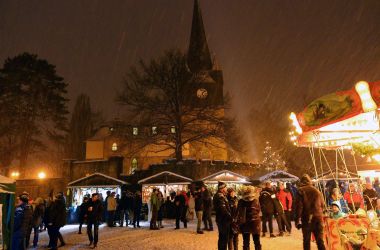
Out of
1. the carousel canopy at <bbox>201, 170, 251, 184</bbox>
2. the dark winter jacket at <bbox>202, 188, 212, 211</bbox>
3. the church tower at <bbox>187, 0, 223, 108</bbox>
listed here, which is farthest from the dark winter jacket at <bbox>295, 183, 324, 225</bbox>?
the church tower at <bbox>187, 0, 223, 108</bbox>

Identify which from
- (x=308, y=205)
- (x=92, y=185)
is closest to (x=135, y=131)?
(x=92, y=185)

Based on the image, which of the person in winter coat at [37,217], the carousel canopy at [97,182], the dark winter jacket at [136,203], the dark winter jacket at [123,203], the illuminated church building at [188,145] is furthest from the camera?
the illuminated church building at [188,145]

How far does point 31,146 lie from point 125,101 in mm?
13129

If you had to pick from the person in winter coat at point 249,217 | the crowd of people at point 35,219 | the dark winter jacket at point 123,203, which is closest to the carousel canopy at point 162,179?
the dark winter jacket at point 123,203

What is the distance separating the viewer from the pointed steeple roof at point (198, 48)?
49812 mm

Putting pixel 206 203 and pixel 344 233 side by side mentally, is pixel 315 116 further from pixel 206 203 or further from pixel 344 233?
pixel 206 203

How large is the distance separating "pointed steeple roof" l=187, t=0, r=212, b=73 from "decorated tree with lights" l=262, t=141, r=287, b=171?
51.3ft

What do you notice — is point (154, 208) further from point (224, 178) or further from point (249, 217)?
point (224, 178)

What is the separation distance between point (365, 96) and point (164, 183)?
59.9 ft

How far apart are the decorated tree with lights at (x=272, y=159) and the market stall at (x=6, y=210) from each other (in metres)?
33.1

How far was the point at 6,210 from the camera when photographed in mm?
8250

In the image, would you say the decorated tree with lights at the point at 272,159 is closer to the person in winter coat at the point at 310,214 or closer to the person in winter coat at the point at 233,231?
the person in winter coat at the point at 233,231

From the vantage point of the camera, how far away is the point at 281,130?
4441 centimetres

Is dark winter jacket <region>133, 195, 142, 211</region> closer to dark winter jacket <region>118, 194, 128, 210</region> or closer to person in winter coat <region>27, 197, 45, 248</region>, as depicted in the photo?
dark winter jacket <region>118, 194, 128, 210</region>
